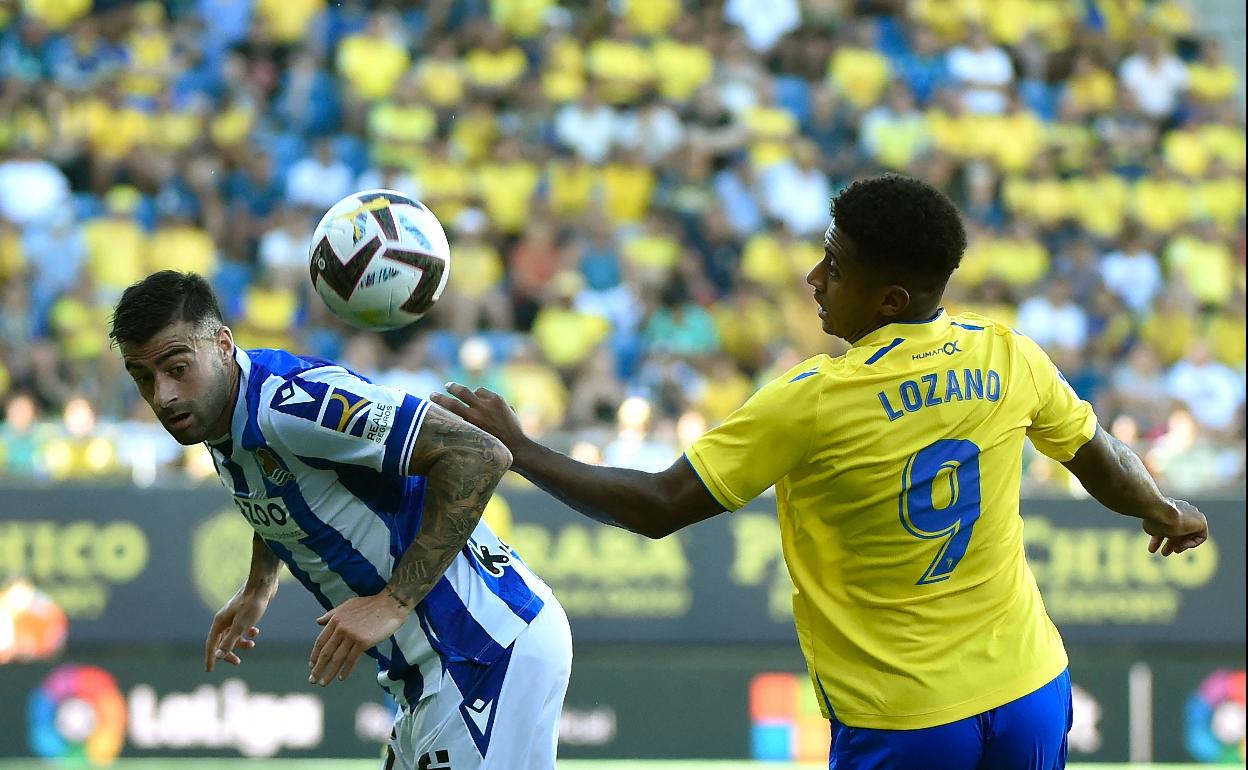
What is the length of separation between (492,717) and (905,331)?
4.97 ft

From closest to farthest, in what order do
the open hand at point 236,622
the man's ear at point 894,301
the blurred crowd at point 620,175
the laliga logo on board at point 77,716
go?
the man's ear at point 894,301, the open hand at point 236,622, the laliga logo on board at point 77,716, the blurred crowd at point 620,175

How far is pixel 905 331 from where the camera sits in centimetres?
403

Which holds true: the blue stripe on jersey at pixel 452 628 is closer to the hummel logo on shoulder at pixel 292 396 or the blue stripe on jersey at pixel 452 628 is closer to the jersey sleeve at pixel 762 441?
the hummel logo on shoulder at pixel 292 396

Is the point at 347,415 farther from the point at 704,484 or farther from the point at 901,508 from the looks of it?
the point at 901,508

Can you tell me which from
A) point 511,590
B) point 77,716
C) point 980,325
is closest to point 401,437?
point 511,590

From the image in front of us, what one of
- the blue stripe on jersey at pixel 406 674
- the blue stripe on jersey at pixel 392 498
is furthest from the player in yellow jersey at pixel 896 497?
the blue stripe on jersey at pixel 406 674

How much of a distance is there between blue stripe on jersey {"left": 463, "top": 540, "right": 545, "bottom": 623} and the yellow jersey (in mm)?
790

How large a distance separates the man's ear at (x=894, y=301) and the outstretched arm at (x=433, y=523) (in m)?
1.03

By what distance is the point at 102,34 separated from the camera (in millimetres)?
15648

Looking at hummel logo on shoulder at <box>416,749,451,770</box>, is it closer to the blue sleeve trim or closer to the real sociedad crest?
the real sociedad crest

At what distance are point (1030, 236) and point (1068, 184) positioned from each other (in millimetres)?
1110

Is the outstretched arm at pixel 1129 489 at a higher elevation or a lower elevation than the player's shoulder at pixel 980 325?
lower

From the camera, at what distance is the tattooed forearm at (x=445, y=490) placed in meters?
4.03

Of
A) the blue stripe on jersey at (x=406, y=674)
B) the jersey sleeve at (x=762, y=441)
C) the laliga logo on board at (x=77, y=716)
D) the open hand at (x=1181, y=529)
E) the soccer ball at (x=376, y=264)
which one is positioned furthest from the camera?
the laliga logo on board at (x=77, y=716)
